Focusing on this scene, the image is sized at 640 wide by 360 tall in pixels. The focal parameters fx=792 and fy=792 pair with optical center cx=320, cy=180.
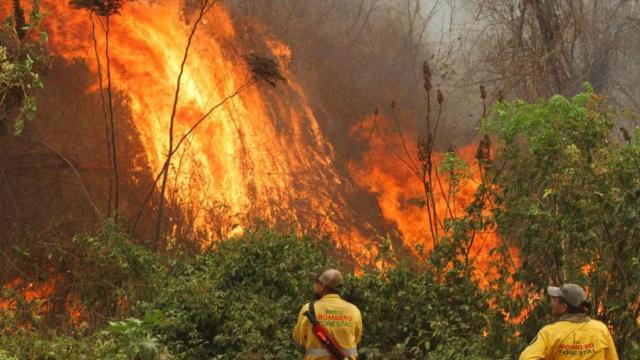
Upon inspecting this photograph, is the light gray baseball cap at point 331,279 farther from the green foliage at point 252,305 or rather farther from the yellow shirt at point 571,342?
the green foliage at point 252,305

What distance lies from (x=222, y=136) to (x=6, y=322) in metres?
8.08

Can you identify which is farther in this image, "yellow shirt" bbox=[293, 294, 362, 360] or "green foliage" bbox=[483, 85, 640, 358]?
"green foliage" bbox=[483, 85, 640, 358]

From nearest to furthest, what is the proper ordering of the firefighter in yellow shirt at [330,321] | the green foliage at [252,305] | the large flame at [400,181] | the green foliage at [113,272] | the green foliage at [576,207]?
the firefighter in yellow shirt at [330,321] → the green foliage at [576,207] → the green foliage at [252,305] → the green foliage at [113,272] → the large flame at [400,181]

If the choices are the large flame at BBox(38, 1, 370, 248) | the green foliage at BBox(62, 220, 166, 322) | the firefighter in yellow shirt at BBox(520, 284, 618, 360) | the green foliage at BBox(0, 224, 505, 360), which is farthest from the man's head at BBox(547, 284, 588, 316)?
the large flame at BBox(38, 1, 370, 248)

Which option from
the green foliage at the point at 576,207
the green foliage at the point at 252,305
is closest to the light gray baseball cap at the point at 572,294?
the green foliage at the point at 576,207

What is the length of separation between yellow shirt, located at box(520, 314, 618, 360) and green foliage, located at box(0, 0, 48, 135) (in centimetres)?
583

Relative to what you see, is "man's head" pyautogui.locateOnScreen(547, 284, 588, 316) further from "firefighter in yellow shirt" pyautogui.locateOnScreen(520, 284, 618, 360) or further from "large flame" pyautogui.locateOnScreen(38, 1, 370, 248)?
"large flame" pyautogui.locateOnScreen(38, 1, 370, 248)

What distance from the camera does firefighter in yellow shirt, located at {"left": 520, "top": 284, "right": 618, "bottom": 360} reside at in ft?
18.6

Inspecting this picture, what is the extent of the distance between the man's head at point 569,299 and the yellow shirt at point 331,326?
6.78 feet

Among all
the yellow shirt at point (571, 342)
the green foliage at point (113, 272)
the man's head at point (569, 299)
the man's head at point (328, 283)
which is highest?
the green foliage at point (113, 272)

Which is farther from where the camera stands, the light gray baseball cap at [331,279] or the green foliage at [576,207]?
the green foliage at [576,207]

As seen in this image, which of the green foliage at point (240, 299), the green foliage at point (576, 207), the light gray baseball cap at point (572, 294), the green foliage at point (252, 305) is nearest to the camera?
the light gray baseball cap at point (572, 294)

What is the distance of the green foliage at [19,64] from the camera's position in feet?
28.6

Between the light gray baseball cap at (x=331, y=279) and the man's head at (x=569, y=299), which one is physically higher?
the light gray baseball cap at (x=331, y=279)
